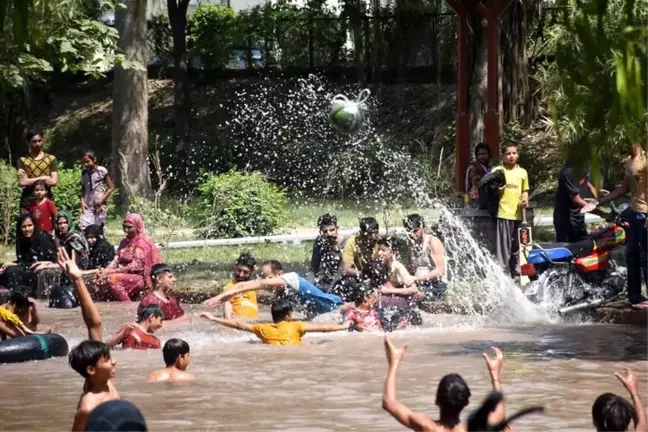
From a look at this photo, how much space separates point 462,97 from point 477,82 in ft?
25.0

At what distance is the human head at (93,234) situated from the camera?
1750 cm

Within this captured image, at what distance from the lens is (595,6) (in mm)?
5090

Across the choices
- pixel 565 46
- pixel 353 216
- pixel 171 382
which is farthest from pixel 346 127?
pixel 565 46

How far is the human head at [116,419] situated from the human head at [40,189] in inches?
523

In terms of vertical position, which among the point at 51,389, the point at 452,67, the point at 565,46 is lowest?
the point at 51,389

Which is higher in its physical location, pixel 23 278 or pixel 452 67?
pixel 452 67

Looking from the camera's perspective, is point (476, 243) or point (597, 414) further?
point (476, 243)

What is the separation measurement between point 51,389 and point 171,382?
986mm

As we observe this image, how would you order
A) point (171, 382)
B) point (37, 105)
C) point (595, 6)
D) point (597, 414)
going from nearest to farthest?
point (595, 6) → point (597, 414) → point (171, 382) → point (37, 105)

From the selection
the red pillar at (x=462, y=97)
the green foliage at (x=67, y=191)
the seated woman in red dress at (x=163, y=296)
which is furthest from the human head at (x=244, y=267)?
the green foliage at (x=67, y=191)

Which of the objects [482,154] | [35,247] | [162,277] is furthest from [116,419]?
[35,247]

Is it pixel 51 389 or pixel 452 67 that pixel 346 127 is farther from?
pixel 452 67

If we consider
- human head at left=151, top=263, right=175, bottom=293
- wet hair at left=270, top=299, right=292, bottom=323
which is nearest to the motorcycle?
wet hair at left=270, top=299, right=292, bottom=323

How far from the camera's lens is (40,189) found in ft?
59.3
